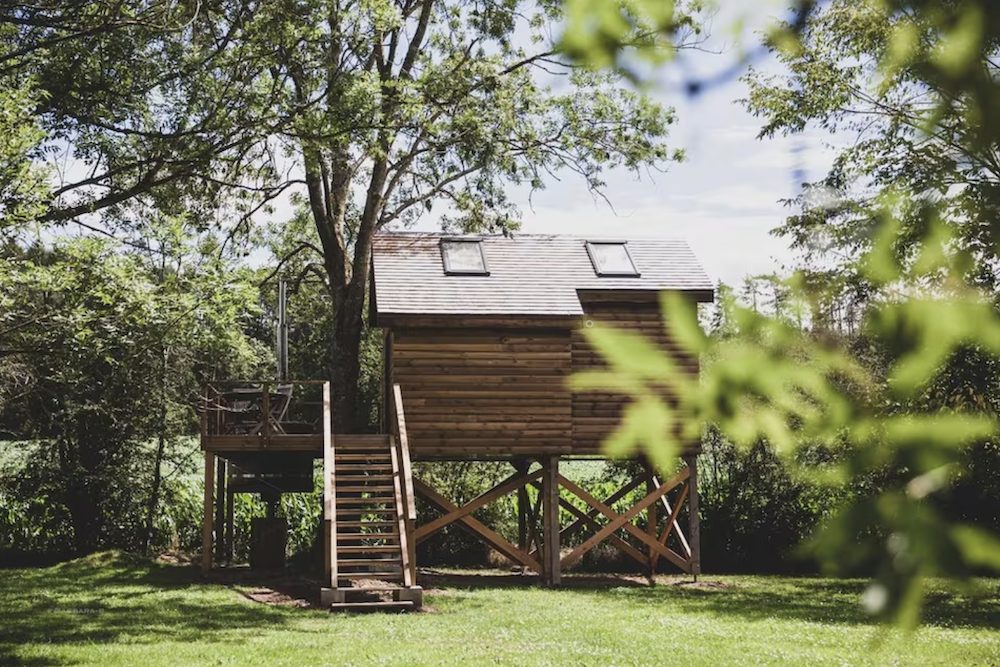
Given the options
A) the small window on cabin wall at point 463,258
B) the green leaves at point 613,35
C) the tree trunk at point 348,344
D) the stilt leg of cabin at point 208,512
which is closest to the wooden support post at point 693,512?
the small window on cabin wall at point 463,258

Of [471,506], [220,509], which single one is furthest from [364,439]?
[220,509]

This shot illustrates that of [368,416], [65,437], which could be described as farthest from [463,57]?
[65,437]

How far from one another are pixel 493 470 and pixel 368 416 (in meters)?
3.25

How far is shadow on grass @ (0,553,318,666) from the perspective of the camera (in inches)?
492

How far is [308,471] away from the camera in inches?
848

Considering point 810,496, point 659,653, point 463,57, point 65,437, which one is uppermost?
point 463,57

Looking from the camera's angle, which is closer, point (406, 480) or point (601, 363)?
point (406, 480)

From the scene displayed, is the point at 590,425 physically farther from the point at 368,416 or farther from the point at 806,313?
the point at 806,313

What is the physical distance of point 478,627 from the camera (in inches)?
522

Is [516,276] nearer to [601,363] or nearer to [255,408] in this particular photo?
[601,363]

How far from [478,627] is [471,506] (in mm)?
6635

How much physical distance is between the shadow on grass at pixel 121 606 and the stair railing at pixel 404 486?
6.12ft

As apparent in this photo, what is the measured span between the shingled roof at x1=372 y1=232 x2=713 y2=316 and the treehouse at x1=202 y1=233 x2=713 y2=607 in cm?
4

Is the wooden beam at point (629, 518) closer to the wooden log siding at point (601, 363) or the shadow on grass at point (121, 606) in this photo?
the wooden log siding at point (601, 363)
